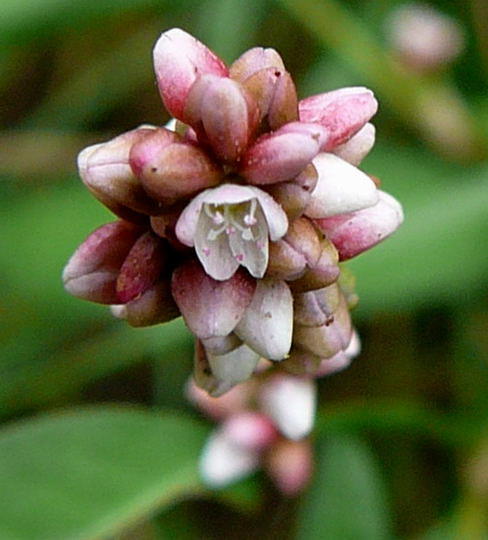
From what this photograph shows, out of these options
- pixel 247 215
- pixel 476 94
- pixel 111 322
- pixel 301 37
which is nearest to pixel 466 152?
pixel 476 94

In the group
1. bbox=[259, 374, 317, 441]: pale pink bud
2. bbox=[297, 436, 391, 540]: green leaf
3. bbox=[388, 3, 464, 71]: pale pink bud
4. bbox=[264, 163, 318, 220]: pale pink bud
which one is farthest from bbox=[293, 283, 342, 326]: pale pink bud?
bbox=[388, 3, 464, 71]: pale pink bud

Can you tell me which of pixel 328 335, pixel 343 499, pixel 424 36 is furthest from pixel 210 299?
pixel 424 36

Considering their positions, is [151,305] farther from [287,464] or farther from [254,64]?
[287,464]

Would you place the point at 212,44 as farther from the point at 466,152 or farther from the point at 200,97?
the point at 200,97

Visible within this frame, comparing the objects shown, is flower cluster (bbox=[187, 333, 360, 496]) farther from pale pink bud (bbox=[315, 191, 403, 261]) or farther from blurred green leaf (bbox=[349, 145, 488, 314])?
pale pink bud (bbox=[315, 191, 403, 261])

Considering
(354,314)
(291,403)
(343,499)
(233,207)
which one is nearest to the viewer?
(233,207)
